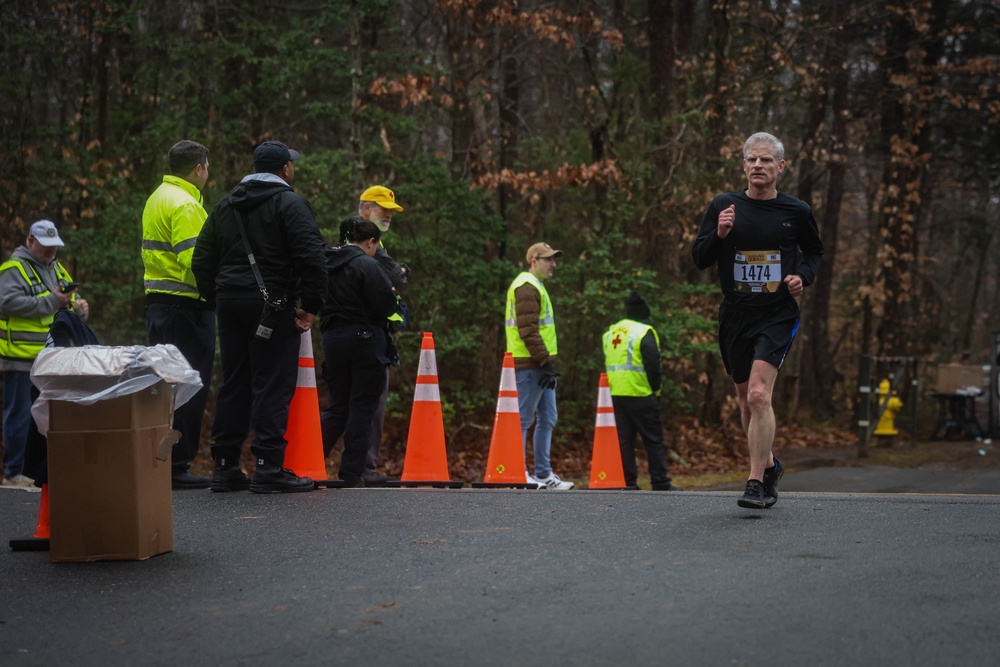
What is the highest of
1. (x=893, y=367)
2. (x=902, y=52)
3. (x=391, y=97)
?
(x=902, y=52)

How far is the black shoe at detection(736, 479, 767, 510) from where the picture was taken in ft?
24.6

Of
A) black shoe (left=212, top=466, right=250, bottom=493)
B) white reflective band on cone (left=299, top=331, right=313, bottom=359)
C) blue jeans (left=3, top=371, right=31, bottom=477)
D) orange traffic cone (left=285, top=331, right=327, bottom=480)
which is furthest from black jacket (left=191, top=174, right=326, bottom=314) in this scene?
blue jeans (left=3, top=371, right=31, bottom=477)

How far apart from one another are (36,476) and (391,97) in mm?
15566

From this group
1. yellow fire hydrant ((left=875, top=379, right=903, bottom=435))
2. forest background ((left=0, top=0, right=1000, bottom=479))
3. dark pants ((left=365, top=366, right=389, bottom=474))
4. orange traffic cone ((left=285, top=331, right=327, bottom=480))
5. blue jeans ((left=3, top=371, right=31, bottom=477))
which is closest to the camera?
orange traffic cone ((left=285, top=331, right=327, bottom=480))

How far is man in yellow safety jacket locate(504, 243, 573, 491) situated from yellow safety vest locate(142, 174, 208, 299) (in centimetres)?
373

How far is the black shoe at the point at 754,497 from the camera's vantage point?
7.49 meters

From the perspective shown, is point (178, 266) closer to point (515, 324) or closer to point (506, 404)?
point (506, 404)

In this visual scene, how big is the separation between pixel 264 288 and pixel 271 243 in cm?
32

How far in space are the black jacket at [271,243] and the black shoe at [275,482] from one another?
44.6 inches

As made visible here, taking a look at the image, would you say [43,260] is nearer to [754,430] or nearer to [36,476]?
[36,476]

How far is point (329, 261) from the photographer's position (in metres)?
9.62

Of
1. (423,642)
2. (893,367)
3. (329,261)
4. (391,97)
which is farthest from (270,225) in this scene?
(893,367)

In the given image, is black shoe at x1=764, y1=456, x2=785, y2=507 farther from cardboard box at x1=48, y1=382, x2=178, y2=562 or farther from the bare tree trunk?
the bare tree trunk

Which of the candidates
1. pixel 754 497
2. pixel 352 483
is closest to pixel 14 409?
pixel 352 483
